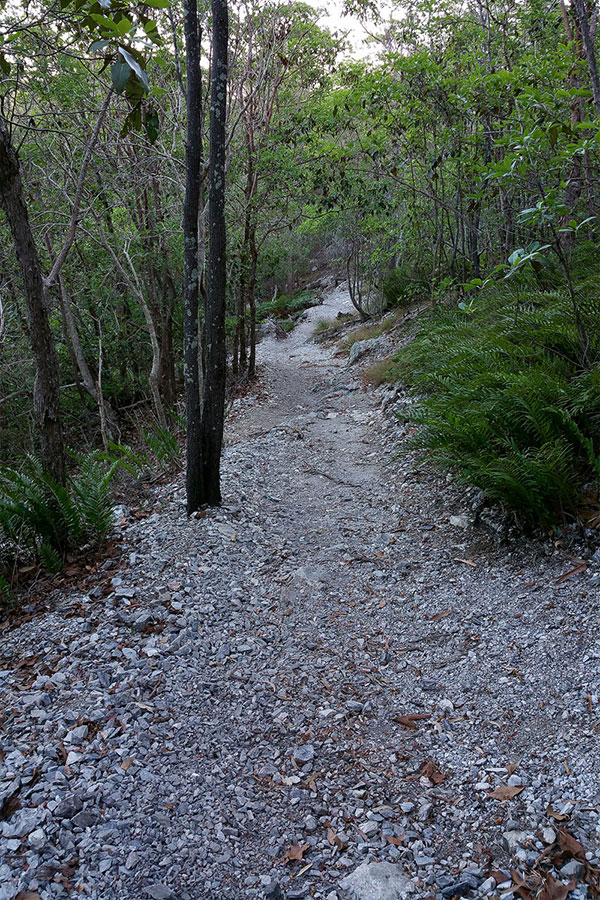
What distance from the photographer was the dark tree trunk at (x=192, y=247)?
4.35 metres

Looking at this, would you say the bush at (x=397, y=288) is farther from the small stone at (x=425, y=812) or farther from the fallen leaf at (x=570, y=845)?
the fallen leaf at (x=570, y=845)

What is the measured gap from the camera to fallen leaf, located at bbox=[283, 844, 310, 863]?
2.17 meters

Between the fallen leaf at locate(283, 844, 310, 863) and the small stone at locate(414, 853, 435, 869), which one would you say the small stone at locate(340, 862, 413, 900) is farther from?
the fallen leaf at locate(283, 844, 310, 863)

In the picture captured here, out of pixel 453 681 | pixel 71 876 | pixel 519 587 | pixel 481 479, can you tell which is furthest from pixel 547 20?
pixel 71 876

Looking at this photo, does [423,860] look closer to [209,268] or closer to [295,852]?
[295,852]

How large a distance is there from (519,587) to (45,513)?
3.54 metres

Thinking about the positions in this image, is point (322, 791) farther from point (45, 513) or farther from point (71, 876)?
point (45, 513)

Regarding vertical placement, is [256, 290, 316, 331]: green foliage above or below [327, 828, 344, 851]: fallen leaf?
above

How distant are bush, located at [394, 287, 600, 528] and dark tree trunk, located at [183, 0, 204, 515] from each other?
2052 mm

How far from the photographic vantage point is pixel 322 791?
8.13 ft

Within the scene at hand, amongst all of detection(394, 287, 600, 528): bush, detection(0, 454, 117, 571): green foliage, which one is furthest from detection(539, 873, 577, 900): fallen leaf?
detection(0, 454, 117, 571): green foliage

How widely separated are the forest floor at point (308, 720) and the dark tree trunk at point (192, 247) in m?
0.55

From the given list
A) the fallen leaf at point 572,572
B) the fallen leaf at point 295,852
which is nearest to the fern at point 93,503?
the fallen leaf at point 295,852

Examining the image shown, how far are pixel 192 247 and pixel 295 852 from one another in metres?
4.23
